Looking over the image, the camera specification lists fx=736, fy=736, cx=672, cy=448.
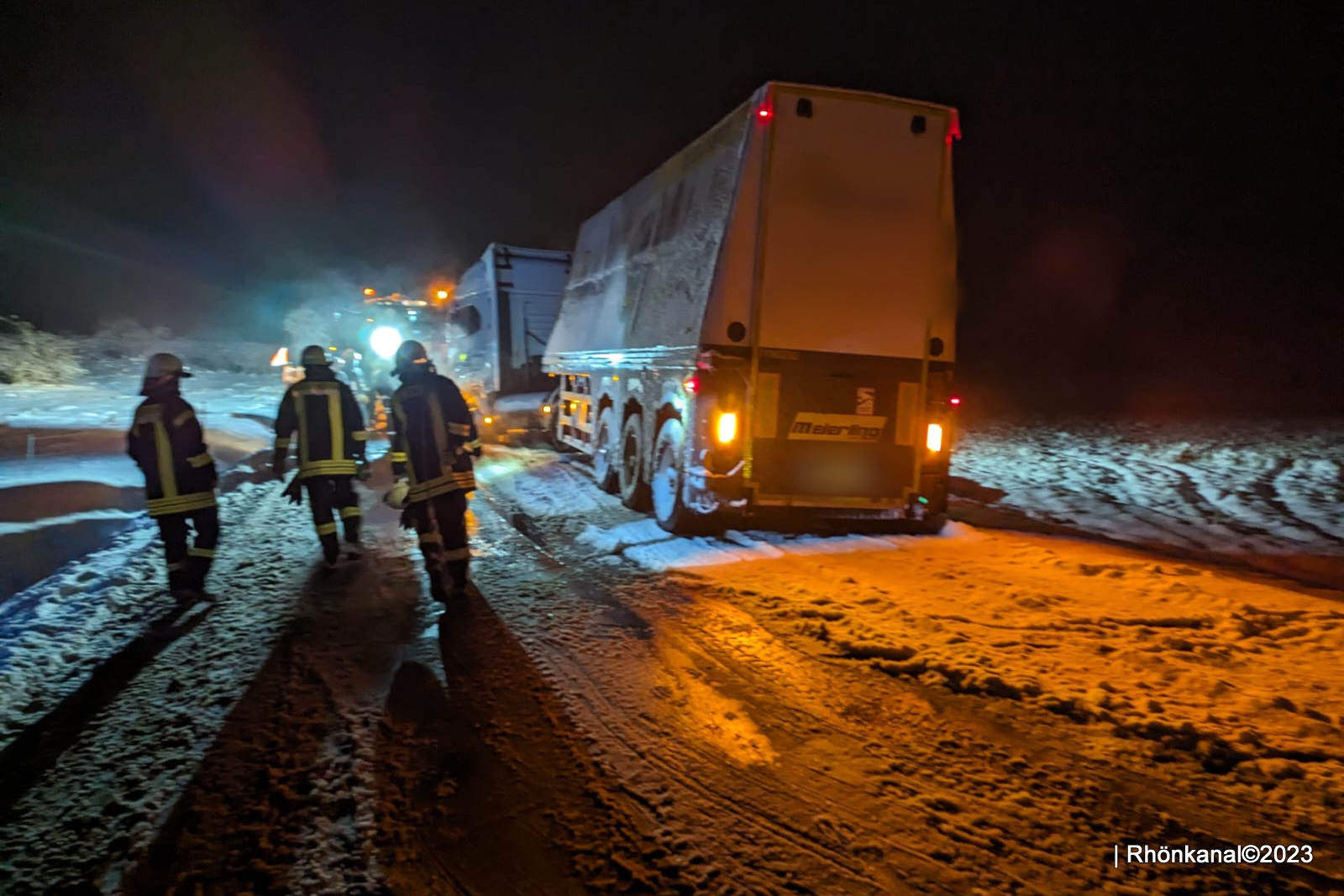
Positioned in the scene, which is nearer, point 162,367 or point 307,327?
point 162,367

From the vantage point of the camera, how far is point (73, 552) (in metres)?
6.43

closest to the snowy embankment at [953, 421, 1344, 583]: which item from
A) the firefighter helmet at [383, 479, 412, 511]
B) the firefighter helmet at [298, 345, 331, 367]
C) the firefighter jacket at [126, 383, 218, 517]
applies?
the firefighter helmet at [383, 479, 412, 511]

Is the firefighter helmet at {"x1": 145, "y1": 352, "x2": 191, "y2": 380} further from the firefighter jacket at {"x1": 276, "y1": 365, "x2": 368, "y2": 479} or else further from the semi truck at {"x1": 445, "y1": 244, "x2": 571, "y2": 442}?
the semi truck at {"x1": 445, "y1": 244, "x2": 571, "y2": 442}

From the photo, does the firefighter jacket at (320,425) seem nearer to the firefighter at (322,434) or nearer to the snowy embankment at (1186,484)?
the firefighter at (322,434)

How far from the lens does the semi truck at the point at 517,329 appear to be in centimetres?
1512

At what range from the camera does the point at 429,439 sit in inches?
212

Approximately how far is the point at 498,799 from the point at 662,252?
6348 mm

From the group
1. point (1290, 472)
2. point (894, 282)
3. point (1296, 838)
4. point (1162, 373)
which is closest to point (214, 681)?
point (1296, 838)

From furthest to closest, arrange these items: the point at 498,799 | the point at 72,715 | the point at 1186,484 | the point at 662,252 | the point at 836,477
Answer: the point at 1186,484
the point at 662,252
the point at 836,477
the point at 72,715
the point at 498,799

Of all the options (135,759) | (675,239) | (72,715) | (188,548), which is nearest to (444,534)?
(188,548)

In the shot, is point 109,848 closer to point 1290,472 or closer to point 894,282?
point 894,282

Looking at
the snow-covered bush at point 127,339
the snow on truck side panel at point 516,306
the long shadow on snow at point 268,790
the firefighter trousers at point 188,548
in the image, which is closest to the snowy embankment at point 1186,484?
the long shadow on snow at point 268,790

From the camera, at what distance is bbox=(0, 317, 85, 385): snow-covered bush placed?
2248 cm

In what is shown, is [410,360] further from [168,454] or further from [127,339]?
[127,339]
